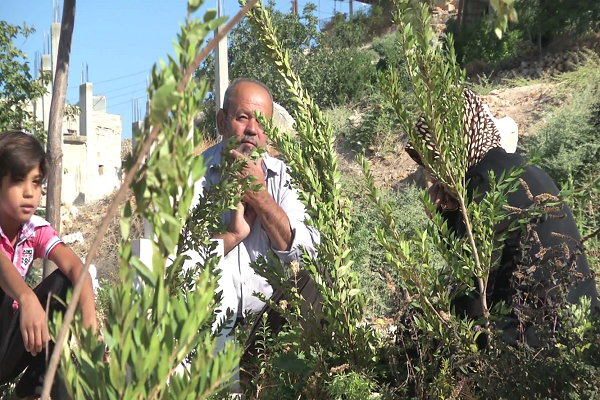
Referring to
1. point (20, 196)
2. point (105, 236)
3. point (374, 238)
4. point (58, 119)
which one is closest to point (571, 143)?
point (374, 238)

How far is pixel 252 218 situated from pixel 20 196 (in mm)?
1057

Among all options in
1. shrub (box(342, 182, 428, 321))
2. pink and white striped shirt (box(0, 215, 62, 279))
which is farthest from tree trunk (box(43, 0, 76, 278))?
pink and white striped shirt (box(0, 215, 62, 279))

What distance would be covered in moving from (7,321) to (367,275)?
148 inches

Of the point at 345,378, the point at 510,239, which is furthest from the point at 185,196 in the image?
the point at 510,239

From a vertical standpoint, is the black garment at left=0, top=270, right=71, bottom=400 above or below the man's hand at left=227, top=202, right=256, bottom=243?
below

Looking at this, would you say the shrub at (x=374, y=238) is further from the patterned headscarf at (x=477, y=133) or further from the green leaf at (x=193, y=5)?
the green leaf at (x=193, y=5)

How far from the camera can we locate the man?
10.0 feet

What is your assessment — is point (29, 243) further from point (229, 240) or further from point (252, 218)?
point (252, 218)

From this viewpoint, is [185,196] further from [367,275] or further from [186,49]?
[367,275]

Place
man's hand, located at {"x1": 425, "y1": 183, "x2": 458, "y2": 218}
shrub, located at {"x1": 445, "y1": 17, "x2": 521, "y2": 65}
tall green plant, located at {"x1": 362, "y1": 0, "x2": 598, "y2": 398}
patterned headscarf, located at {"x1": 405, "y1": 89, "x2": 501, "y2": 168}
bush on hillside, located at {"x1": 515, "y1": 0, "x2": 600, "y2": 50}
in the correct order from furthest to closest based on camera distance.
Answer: shrub, located at {"x1": 445, "y1": 17, "x2": 521, "y2": 65} < bush on hillside, located at {"x1": 515, "y1": 0, "x2": 600, "y2": 50} < patterned headscarf, located at {"x1": 405, "y1": 89, "x2": 501, "y2": 168} < man's hand, located at {"x1": 425, "y1": 183, "x2": 458, "y2": 218} < tall green plant, located at {"x1": 362, "y1": 0, "x2": 598, "y2": 398}

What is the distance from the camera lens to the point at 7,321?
2867mm

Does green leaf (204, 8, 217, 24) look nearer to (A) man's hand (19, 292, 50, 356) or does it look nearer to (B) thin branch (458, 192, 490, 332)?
(B) thin branch (458, 192, 490, 332)

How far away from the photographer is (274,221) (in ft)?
10.1

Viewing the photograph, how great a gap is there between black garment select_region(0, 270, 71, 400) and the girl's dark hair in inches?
17.0
